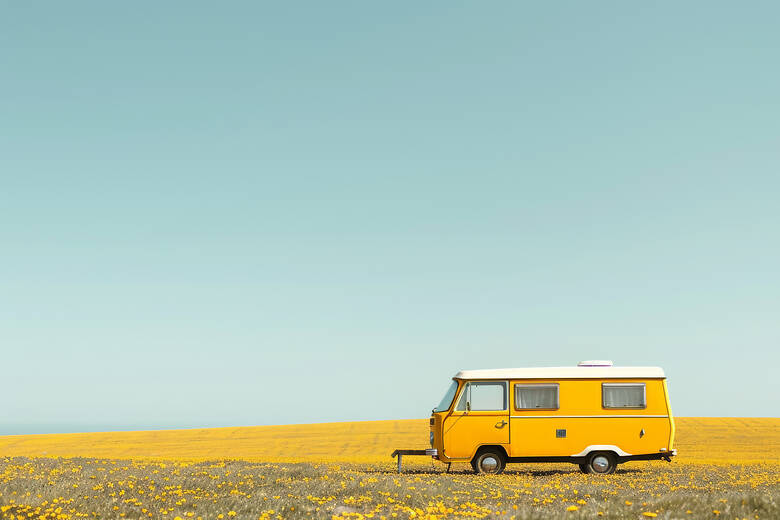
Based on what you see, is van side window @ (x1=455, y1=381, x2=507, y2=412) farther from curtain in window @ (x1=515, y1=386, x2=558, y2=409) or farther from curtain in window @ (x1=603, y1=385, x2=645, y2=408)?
curtain in window @ (x1=603, y1=385, x2=645, y2=408)

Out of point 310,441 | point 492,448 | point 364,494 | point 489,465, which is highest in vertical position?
point 364,494

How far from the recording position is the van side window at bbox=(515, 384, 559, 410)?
2173cm

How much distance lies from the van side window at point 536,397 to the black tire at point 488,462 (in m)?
1.79

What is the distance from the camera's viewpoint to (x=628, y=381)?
863 inches

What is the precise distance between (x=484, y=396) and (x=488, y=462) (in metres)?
2.18

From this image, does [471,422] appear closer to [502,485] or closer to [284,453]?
[502,485]

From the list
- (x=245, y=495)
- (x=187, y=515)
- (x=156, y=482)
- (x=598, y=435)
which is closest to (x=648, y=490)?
(x=598, y=435)

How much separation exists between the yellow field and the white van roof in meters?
19.2

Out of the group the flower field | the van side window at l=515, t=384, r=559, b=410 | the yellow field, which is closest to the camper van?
the van side window at l=515, t=384, r=559, b=410

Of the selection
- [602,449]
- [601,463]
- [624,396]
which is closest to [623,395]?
[624,396]

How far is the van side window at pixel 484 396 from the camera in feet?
71.3

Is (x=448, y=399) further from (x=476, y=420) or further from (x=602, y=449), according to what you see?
(x=602, y=449)

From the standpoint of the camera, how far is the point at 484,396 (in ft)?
71.6

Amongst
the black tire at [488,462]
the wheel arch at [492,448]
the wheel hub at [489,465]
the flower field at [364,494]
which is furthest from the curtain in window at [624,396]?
the wheel hub at [489,465]
